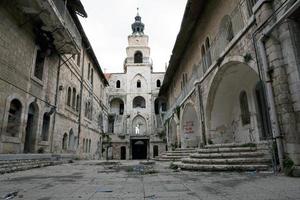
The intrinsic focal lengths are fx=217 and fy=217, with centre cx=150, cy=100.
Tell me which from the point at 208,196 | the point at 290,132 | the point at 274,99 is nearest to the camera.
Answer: the point at 208,196

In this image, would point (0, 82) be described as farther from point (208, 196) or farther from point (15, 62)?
point (208, 196)

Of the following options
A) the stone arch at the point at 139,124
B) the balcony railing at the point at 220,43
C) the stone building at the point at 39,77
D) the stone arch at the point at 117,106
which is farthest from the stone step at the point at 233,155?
the stone arch at the point at 117,106

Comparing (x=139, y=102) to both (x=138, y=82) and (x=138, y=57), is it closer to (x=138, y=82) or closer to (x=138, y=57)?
(x=138, y=82)

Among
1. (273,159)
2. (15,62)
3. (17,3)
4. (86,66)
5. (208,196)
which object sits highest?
(86,66)

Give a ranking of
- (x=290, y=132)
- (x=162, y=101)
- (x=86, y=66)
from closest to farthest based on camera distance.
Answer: (x=290, y=132)
(x=86, y=66)
(x=162, y=101)

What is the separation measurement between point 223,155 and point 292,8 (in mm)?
4473

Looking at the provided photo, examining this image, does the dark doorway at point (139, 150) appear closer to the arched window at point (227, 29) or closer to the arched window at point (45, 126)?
the arched window at point (45, 126)

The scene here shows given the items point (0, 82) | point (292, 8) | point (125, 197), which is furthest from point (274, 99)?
point (0, 82)

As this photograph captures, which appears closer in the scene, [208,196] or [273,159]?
[208,196]

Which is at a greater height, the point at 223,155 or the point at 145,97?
Answer: the point at 145,97

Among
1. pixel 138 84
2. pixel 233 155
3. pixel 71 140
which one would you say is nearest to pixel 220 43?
pixel 233 155

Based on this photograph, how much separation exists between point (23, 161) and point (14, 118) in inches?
71.7

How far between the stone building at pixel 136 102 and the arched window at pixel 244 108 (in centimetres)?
1982

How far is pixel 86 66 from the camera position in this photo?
20.0 meters
